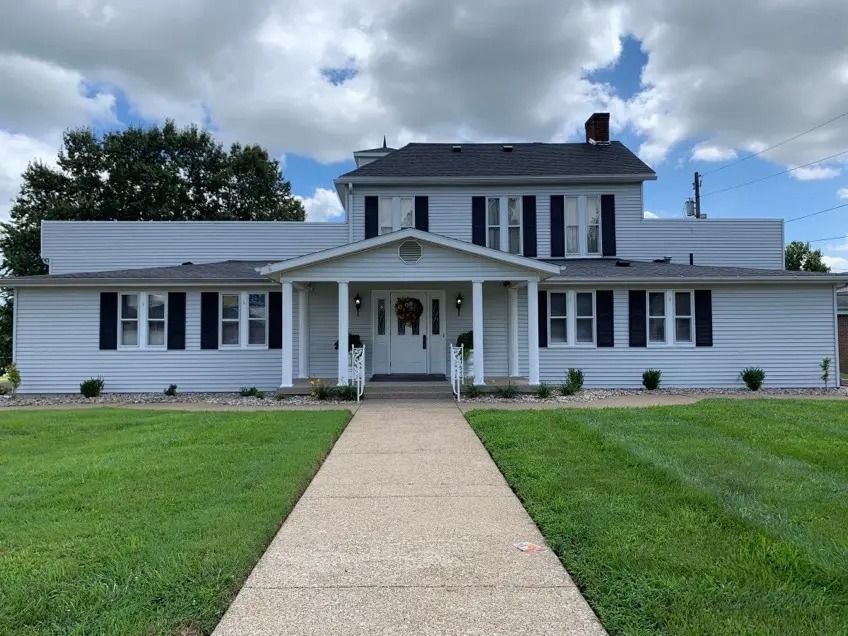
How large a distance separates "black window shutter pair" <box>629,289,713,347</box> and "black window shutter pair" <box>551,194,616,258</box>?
239 cm

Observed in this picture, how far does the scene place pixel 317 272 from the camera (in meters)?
12.5

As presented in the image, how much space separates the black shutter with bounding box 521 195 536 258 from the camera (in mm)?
16234

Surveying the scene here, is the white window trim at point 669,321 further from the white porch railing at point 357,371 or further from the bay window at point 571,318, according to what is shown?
the white porch railing at point 357,371

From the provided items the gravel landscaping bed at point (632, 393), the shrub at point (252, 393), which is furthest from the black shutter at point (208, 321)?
the gravel landscaping bed at point (632, 393)

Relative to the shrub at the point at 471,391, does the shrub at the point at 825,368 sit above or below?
above

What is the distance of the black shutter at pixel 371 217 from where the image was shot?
16.2 m

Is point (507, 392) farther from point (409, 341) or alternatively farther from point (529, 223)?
point (529, 223)

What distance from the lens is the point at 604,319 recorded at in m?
14.5

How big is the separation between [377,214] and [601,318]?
22.5 feet

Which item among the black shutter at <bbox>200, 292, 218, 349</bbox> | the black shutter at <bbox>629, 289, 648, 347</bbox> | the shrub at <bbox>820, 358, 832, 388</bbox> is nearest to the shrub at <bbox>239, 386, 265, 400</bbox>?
the black shutter at <bbox>200, 292, 218, 349</bbox>

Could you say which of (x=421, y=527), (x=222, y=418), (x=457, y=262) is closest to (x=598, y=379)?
(x=457, y=262)

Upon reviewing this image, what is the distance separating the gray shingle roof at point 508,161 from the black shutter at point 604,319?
3906mm

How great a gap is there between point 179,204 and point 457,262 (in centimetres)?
2619

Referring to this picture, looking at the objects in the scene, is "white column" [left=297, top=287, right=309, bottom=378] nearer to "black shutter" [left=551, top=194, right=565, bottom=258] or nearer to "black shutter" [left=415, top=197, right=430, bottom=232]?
"black shutter" [left=415, top=197, right=430, bottom=232]
